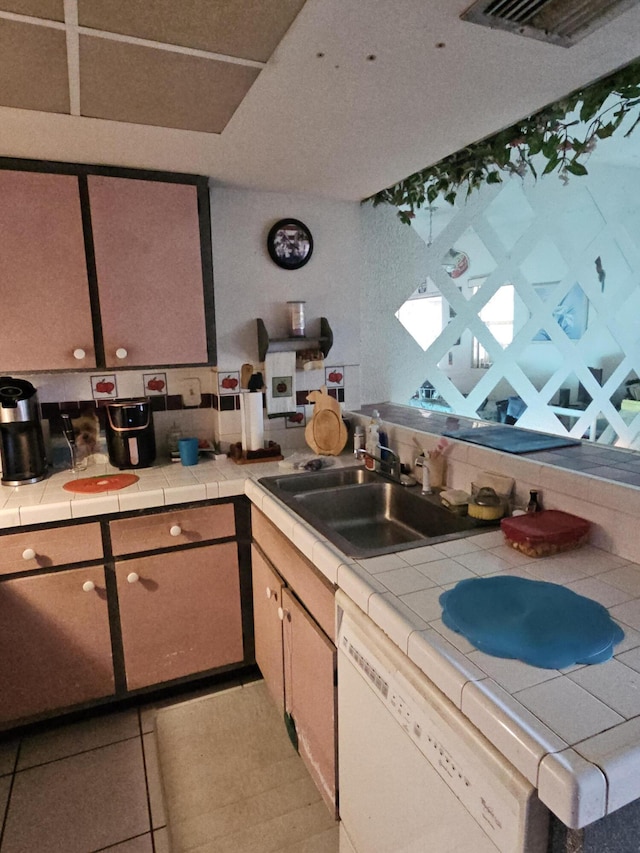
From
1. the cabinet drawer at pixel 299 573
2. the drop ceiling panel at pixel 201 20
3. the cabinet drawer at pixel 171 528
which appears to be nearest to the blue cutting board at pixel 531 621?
the cabinet drawer at pixel 299 573

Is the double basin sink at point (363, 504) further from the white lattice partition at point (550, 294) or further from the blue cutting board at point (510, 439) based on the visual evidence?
the white lattice partition at point (550, 294)

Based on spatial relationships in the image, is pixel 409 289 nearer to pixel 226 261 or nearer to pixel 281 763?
pixel 226 261

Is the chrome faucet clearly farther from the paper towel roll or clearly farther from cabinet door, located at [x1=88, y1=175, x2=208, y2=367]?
cabinet door, located at [x1=88, y1=175, x2=208, y2=367]

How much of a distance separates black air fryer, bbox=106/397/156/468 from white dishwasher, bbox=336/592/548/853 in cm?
122

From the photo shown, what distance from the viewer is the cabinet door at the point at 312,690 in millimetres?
1402

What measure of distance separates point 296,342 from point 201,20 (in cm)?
143

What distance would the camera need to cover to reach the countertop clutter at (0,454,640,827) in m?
0.67

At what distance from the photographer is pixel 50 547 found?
5.82ft

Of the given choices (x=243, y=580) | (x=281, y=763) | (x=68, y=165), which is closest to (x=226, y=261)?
(x=68, y=165)

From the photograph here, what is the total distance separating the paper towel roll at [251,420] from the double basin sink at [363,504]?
291 mm

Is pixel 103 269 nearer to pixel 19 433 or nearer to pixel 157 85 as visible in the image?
pixel 19 433

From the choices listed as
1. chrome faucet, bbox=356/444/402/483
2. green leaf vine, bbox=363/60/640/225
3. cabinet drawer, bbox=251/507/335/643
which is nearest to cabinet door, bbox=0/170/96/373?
cabinet drawer, bbox=251/507/335/643

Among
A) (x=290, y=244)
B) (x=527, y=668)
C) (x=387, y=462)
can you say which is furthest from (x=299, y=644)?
(x=290, y=244)

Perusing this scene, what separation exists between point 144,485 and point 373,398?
121 cm
